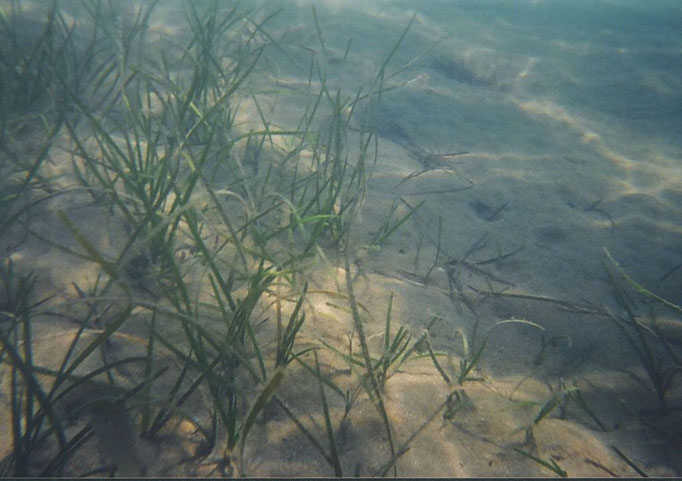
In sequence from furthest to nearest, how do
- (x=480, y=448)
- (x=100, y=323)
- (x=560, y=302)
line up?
(x=560, y=302)
(x=100, y=323)
(x=480, y=448)

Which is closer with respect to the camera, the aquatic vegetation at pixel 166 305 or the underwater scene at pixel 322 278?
the aquatic vegetation at pixel 166 305

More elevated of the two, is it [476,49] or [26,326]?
[476,49]

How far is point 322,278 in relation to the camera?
7.81ft

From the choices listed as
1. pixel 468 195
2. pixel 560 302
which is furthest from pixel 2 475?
pixel 468 195

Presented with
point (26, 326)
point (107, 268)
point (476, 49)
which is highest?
point (476, 49)

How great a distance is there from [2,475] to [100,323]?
70 centimetres

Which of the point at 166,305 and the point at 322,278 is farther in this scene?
the point at 322,278

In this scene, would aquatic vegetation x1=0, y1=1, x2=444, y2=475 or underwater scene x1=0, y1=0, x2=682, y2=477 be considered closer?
aquatic vegetation x1=0, y1=1, x2=444, y2=475

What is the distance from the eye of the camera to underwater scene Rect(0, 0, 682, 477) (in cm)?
150

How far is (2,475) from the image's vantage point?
131cm

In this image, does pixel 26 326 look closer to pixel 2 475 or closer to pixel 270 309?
pixel 2 475

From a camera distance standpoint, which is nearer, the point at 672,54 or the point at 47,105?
the point at 47,105

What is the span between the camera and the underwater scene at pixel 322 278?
1.50 meters

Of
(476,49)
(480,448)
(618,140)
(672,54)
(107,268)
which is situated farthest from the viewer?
(672,54)
